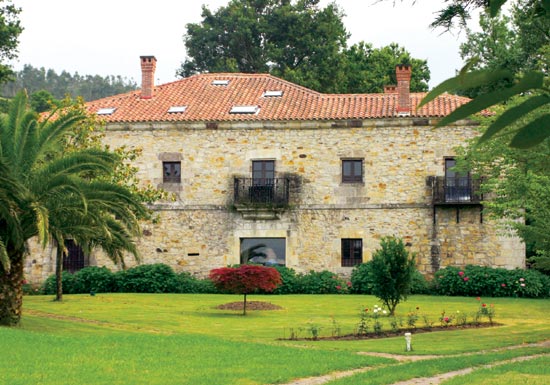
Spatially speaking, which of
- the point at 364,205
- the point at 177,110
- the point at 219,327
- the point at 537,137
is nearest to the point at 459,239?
the point at 364,205

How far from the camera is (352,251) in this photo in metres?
29.9

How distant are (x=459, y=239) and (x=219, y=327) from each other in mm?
13274

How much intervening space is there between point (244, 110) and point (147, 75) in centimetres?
463

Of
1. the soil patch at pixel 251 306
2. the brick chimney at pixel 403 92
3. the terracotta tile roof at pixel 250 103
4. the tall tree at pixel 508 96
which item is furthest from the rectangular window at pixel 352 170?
the tall tree at pixel 508 96

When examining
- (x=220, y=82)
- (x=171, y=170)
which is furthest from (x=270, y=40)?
(x=171, y=170)

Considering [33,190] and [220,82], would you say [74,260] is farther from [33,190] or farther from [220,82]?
[33,190]

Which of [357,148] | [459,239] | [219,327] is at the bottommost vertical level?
[219,327]

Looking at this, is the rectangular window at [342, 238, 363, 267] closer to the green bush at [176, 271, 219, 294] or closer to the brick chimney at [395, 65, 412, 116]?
the green bush at [176, 271, 219, 294]

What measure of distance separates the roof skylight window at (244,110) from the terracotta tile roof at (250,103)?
2.1 inches

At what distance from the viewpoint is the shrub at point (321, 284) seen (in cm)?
2834

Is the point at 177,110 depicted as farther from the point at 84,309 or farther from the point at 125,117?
the point at 84,309

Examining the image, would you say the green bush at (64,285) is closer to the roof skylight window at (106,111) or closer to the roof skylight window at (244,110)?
the roof skylight window at (106,111)

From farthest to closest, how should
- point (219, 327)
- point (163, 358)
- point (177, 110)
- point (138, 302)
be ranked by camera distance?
point (177, 110) < point (138, 302) < point (219, 327) < point (163, 358)

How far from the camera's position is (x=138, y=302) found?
79.2 feet
